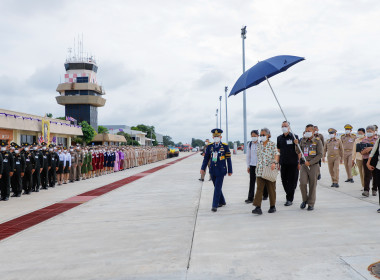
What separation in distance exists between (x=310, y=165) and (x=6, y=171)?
833 centimetres

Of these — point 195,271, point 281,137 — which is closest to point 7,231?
point 195,271

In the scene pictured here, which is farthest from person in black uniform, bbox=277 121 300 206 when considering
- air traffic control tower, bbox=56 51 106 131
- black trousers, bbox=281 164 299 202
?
air traffic control tower, bbox=56 51 106 131

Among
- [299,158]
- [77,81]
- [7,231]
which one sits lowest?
[7,231]

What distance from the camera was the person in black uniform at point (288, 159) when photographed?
7.71m

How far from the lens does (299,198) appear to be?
8.95 metres

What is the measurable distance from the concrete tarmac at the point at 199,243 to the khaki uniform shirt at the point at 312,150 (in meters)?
1.05

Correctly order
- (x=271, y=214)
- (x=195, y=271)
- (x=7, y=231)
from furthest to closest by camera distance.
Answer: (x=271, y=214)
(x=7, y=231)
(x=195, y=271)

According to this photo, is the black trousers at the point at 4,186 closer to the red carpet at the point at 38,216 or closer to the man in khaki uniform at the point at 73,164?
the red carpet at the point at 38,216

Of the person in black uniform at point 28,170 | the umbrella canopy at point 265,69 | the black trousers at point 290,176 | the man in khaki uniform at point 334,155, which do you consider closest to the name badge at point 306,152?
the black trousers at point 290,176

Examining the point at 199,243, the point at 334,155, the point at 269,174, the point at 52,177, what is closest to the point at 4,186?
the point at 52,177

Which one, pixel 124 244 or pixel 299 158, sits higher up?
pixel 299 158

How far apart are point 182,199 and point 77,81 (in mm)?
75552

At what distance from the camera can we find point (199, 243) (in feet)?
16.5

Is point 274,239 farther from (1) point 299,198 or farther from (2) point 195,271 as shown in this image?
(1) point 299,198
